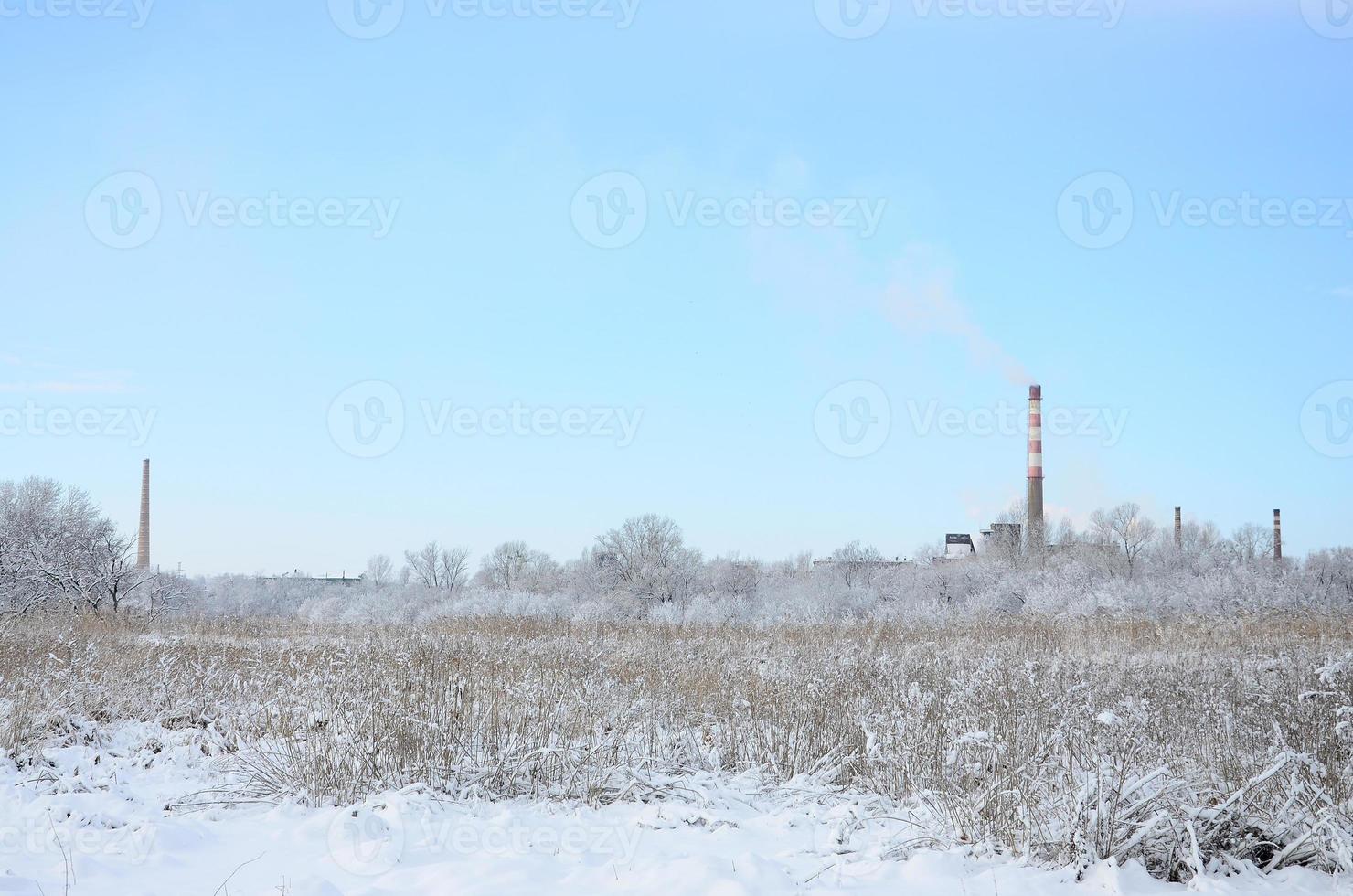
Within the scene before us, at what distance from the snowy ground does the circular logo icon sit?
0.01m

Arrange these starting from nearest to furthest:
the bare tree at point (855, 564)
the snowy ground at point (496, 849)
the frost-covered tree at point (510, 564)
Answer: the snowy ground at point (496, 849)
the bare tree at point (855, 564)
the frost-covered tree at point (510, 564)

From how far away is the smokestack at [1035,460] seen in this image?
1873 inches

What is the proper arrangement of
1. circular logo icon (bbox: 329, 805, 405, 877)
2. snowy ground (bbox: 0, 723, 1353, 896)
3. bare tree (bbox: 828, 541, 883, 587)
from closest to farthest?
snowy ground (bbox: 0, 723, 1353, 896)
circular logo icon (bbox: 329, 805, 405, 877)
bare tree (bbox: 828, 541, 883, 587)

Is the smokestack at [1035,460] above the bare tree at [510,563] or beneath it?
above

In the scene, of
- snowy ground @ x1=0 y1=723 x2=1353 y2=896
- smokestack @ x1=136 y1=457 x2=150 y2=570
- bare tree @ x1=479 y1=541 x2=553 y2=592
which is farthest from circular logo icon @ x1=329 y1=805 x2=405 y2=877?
bare tree @ x1=479 y1=541 x2=553 y2=592

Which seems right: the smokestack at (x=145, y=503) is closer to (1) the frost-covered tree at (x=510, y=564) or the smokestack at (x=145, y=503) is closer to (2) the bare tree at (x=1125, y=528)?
(1) the frost-covered tree at (x=510, y=564)

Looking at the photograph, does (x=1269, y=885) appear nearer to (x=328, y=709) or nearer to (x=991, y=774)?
→ (x=991, y=774)

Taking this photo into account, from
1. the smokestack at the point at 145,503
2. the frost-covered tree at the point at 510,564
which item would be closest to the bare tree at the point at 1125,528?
the frost-covered tree at the point at 510,564

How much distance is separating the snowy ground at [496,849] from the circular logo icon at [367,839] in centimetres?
1

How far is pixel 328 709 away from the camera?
756 cm

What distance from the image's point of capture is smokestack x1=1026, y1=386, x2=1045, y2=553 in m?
47.6

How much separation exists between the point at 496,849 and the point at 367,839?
2.45 feet

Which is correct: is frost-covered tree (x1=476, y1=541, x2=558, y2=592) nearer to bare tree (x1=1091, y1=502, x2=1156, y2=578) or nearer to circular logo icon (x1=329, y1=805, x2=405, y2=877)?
bare tree (x1=1091, y1=502, x2=1156, y2=578)

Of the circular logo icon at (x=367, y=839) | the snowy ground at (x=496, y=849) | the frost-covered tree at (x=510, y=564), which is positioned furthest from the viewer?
the frost-covered tree at (x=510, y=564)
